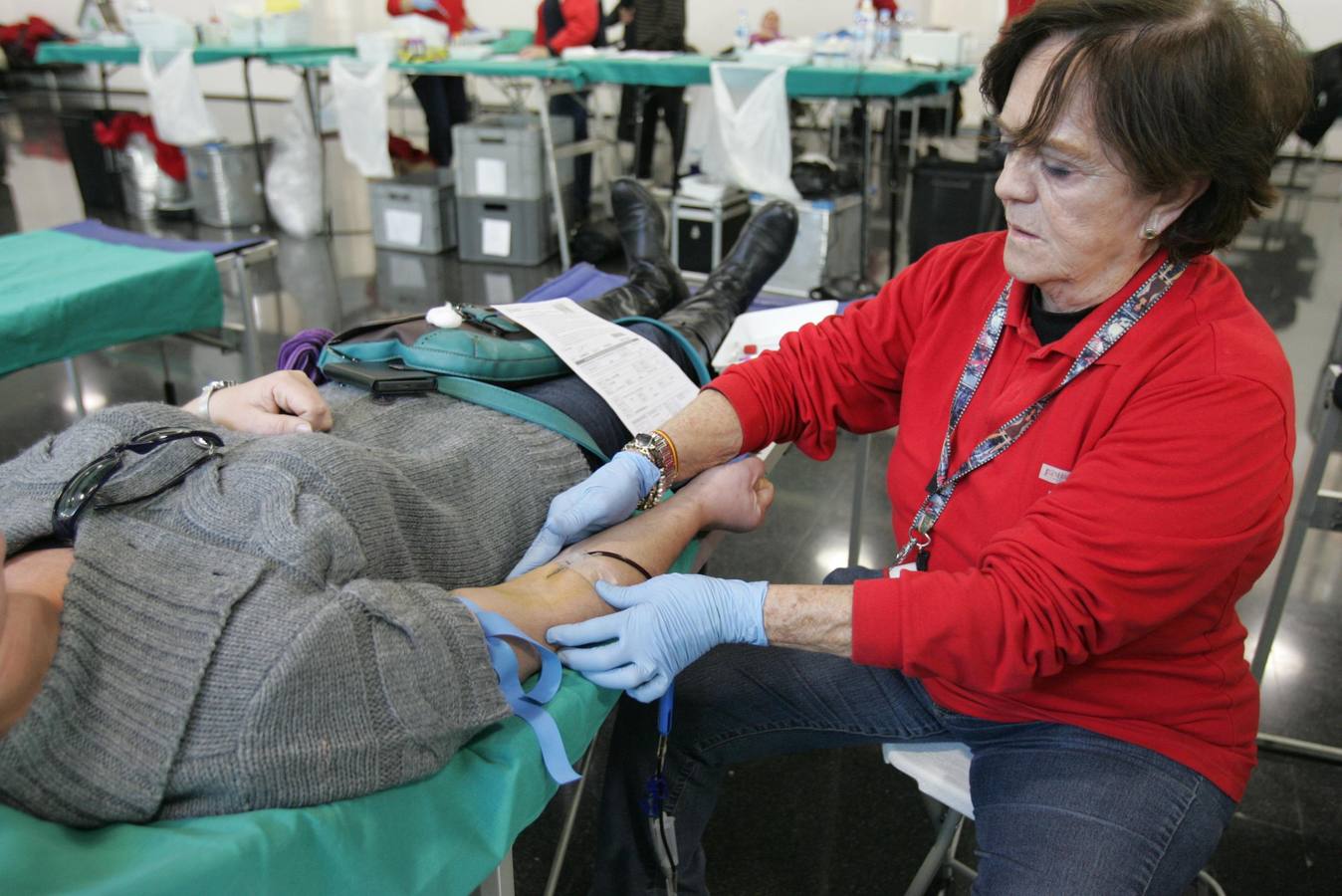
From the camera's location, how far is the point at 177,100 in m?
4.71

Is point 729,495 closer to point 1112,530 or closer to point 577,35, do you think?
point 1112,530

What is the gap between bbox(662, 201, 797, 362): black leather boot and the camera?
6.29ft

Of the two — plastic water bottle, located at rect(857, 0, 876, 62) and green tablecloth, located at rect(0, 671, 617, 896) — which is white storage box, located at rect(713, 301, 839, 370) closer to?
green tablecloth, located at rect(0, 671, 617, 896)

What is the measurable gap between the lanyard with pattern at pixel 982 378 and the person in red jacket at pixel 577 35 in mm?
4349

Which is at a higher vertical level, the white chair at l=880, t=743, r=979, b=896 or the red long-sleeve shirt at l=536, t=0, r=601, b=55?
the red long-sleeve shirt at l=536, t=0, r=601, b=55

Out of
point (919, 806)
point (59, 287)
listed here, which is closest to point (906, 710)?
point (919, 806)

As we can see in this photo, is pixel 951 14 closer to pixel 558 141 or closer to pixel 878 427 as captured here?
pixel 558 141

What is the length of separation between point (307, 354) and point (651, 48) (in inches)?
189

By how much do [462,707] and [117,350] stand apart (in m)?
3.27

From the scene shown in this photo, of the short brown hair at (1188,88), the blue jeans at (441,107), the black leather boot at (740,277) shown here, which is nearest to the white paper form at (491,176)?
the blue jeans at (441,107)

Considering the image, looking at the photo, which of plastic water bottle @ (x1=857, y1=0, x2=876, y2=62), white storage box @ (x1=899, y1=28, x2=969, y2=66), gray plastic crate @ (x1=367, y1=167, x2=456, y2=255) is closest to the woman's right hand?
plastic water bottle @ (x1=857, y1=0, x2=876, y2=62)

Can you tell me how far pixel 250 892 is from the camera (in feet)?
2.34

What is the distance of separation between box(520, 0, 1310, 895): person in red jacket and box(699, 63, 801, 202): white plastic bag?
293 centimetres

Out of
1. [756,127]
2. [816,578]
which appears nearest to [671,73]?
[756,127]
